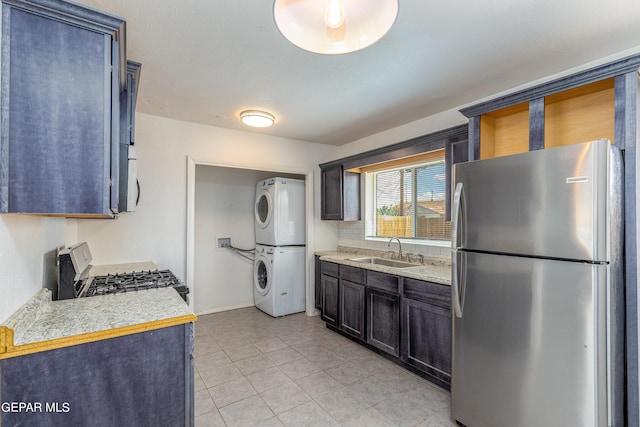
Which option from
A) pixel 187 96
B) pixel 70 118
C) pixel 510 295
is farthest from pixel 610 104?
pixel 187 96

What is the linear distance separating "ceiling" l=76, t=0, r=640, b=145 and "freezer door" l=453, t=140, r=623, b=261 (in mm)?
732

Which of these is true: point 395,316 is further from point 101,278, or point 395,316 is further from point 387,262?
point 101,278

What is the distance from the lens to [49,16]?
1261mm

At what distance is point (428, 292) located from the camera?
8.34 feet

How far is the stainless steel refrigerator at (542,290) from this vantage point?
146 centimetres

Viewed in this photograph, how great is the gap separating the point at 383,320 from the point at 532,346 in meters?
1.49

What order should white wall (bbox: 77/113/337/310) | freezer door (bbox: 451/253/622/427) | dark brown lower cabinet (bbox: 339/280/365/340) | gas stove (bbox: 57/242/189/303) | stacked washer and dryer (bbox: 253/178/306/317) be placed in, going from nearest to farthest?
1. freezer door (bbox: 451/253/622/427)
2. gas stove (bbox: 57/242/189/303)
3. white wall (bbox: 77/113/337/310)
4. dark brown lower cabinet (bbox: 339/280/365/340)
5. stacked washer and dryer (bbox: 253/178/306/317)

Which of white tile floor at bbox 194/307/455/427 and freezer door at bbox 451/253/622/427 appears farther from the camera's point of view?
white tile floor at bbox 194/307/455/427

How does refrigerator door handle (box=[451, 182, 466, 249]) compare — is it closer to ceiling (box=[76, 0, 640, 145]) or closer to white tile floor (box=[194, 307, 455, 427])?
ceiling (box=[76, 0, 640, 145])

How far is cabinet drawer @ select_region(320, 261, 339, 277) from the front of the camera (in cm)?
372

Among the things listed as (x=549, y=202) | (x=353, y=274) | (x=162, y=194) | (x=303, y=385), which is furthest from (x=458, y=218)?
(x=162, y=194)

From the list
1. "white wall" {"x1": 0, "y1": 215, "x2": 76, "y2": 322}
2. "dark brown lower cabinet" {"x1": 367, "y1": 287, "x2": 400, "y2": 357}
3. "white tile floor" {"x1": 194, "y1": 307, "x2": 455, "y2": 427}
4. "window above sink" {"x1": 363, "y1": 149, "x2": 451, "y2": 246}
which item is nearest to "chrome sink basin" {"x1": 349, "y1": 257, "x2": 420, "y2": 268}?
"window above sink" {"x1": 363, "y1": 149, "x2": 451, "y2": 246}

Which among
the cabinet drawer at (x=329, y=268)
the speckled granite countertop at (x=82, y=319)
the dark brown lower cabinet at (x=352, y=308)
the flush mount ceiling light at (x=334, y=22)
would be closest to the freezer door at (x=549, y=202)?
the flush mount ceiling light at (x=334, y=22)

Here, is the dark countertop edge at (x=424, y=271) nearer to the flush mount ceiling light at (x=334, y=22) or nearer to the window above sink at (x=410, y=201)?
the window above sink at (x=410, y=201)
